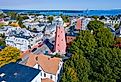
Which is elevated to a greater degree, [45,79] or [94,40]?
[94,40]

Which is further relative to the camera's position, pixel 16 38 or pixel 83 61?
pixel 16 38

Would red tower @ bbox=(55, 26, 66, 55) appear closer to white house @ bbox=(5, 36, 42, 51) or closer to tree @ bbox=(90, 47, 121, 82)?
tree @ bbox=(90, 47, 121, 82)

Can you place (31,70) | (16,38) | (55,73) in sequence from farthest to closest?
(16,38)
(55,73)
(31,70)

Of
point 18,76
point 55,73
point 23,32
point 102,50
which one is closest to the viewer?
point 18,76

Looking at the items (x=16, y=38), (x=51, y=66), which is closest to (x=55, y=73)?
(x=51, y=66)

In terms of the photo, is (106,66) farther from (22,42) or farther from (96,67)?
(22,42)

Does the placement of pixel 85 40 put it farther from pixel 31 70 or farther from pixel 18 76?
pixel 18 76

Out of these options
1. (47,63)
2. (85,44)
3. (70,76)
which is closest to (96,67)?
(70,76)

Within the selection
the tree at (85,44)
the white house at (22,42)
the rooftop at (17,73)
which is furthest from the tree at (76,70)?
the white house at (22,42)
